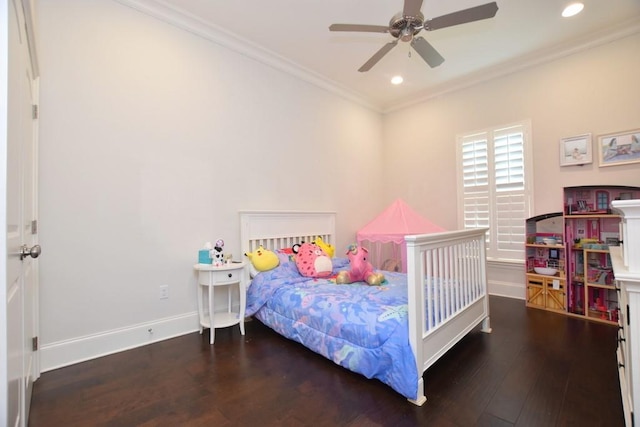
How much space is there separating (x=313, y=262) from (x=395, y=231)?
1301 millimetres

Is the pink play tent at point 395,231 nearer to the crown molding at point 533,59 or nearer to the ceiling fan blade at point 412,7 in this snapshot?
the crown molding at point 533,59

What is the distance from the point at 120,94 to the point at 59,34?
20.2 inches

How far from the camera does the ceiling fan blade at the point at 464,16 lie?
6.33ft

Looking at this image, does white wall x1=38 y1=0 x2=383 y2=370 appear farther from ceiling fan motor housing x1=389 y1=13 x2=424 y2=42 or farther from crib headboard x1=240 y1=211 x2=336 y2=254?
ceiling fan motor housing x1=389 y1=13 x2=424 y2=42

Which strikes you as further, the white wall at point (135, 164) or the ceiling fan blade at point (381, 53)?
the ceiling fan blade at point (381, 53)

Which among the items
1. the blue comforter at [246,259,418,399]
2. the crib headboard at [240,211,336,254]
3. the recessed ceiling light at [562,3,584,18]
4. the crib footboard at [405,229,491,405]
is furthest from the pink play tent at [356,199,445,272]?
the recessed ceiling light at [562,3,584,18]

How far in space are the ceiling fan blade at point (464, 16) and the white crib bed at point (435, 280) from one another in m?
1.49

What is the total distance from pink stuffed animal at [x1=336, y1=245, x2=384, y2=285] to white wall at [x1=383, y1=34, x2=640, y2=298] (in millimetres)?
2042

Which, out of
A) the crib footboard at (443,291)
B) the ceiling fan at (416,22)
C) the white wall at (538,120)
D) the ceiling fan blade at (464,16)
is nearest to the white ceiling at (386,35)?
the white wall at (538,120)

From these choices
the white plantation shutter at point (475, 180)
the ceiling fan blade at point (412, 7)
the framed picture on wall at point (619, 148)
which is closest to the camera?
the ceiling fan blade at point (412, 7)

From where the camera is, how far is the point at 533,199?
3.58 m

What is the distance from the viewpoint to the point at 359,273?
2.84m

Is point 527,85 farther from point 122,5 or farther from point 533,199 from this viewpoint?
point 122,5

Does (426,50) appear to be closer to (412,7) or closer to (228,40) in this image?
(412,7)
